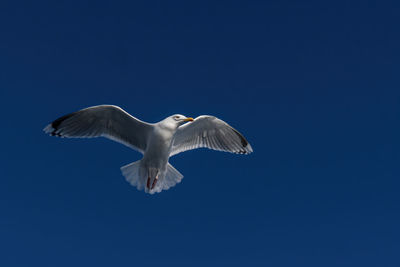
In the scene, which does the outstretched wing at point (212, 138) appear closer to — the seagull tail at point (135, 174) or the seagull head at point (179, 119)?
the seagull head at point (179, 119)

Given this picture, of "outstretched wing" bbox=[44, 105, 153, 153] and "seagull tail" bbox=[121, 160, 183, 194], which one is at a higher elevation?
"outstretched wing" bbox=[44, 105, 153, 153]

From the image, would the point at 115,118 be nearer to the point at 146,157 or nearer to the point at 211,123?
the point at 146,157

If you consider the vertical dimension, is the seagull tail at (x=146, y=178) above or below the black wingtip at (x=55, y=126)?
below

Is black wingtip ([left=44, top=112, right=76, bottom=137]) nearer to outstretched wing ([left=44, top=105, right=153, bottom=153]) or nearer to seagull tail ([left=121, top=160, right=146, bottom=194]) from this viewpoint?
outstretched wing ([left=44, top=105, right=153, bottom=153])

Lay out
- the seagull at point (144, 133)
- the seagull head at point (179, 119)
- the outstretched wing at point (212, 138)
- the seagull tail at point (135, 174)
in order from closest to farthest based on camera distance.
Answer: the seagull at point (144, 133) → the seagull head at point (179, 119) → the seagull tail at point (135, 174) → the outstretched wing at point (212, 138)

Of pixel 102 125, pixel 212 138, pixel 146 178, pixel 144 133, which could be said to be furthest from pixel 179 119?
pixel 102 125

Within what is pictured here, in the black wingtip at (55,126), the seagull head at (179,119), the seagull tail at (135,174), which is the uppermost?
the seagull head at (179,119)

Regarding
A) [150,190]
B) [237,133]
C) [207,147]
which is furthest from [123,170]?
[237,133]

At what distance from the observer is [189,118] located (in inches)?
289

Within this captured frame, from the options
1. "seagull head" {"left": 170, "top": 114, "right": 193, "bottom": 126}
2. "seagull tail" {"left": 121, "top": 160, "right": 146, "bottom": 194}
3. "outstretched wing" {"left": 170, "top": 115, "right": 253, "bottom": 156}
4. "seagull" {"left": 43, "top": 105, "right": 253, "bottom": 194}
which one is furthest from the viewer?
"outstretched wing" {"left": 170, "top": 115, "right": 253, "bottom": 156}

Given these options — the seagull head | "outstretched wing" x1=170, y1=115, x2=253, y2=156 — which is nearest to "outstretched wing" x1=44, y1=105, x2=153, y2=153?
the seagull head

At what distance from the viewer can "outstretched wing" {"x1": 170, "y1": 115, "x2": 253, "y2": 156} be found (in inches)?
311

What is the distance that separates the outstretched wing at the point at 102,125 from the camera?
7.17 m

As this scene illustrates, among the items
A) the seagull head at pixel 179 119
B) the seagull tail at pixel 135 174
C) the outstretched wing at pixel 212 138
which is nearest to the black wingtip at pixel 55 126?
the seagull tail at pixel 135 174
